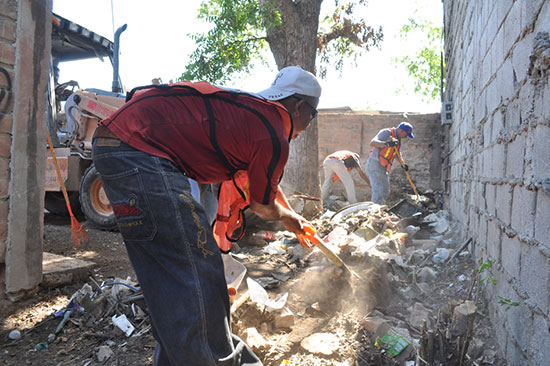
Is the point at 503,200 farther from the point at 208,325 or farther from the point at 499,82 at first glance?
the point at 208,325

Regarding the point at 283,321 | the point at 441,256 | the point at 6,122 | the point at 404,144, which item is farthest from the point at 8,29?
the point at 404,144

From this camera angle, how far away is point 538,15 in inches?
70.1

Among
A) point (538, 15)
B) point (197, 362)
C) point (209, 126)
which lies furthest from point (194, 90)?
point (538, 15)

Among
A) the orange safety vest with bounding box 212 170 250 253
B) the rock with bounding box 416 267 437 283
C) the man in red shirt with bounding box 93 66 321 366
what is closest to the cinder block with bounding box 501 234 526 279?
the man in red shirt with bounding box 93 66 321 366

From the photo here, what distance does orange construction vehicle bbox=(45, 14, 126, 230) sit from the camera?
651 cm

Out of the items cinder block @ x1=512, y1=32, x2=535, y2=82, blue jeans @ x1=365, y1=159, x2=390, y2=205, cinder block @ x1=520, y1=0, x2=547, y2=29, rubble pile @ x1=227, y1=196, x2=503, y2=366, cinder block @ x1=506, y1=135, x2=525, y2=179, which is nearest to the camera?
cinder block @ x1=520, y1=0, x2=547, y2=29

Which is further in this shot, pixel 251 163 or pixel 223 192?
pixel 223 192

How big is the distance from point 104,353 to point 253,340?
3.26 ft

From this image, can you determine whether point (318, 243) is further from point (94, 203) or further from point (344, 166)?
point (344, 166)

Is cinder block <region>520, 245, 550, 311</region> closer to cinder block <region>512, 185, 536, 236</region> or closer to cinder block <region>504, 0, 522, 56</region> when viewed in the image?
Result: cinder block <region>512, 185, 536, 236</region>

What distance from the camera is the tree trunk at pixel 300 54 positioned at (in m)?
7.25

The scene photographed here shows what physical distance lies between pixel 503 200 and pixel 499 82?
0.83m

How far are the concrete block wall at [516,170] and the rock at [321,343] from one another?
0.99m

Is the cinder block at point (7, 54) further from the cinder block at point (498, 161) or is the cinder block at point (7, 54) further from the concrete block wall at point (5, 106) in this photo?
the cinder block at point (498, 161)
